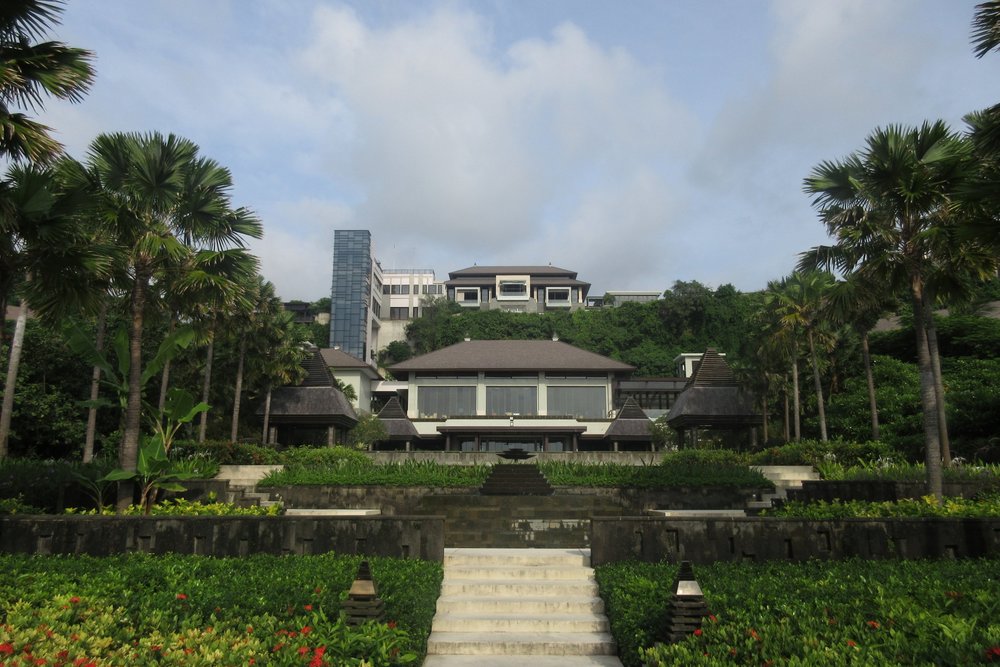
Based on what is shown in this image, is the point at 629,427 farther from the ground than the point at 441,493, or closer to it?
farther from the ground

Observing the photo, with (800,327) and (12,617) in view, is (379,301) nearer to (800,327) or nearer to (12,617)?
(800,327)

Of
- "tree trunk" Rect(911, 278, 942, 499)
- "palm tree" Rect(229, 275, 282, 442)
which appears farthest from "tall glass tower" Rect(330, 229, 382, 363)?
"tree trunk" Rect(911, 278, 942, 499)

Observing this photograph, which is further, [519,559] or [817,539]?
[519,559]

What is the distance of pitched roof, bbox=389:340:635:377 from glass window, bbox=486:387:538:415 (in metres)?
1.42

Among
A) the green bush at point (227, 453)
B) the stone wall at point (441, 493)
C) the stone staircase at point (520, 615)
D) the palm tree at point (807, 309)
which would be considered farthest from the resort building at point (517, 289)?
the stone staircase at point (520, 615)

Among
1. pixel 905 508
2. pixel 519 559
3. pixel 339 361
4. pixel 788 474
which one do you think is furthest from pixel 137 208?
pixel 339 361

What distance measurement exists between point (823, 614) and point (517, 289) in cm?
9361

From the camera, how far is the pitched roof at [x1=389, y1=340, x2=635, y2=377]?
4656 centimetres

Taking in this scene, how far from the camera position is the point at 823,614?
6.20 metres

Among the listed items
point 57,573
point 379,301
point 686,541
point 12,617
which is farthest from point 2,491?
point 379,301

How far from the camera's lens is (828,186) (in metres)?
15.9

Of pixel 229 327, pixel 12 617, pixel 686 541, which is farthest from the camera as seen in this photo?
pixel 229 327

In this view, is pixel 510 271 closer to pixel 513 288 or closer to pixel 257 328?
pixel 513 288

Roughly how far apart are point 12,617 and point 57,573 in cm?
198
